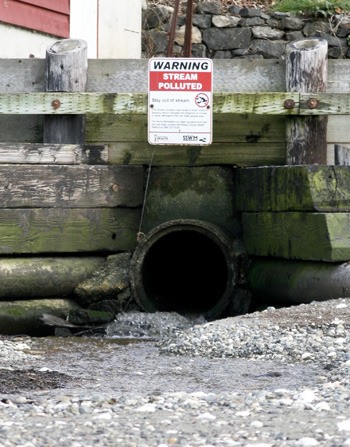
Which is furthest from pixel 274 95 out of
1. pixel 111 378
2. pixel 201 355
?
pixel 111 378

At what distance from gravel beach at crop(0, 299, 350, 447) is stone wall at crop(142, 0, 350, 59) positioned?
24.3 ft

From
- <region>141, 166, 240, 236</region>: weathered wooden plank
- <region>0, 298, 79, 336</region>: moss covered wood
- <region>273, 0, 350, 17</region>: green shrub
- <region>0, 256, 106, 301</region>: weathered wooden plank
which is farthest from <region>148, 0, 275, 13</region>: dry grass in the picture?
<region>0, 298, 79, 336</region>: moss covered wood

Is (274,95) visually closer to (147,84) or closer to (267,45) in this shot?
(147,84)

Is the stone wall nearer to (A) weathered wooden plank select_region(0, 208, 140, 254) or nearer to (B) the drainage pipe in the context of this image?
(B) the drainage pipe

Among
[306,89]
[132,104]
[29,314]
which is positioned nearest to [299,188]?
[306,89]

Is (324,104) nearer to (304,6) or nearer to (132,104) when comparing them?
(132,104)

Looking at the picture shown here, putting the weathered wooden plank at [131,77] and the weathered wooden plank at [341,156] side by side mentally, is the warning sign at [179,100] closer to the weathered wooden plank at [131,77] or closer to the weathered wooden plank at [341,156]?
the weathered wooden plank at [131,77]

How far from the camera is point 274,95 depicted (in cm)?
1044

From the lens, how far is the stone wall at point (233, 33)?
1702cm

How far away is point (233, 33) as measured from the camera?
1706 centimetres

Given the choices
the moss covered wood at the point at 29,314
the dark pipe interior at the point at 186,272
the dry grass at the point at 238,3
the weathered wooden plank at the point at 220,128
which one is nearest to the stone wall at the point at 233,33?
the dry grass at the point at 238,3

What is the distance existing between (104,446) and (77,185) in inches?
243

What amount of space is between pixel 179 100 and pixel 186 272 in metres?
2.98

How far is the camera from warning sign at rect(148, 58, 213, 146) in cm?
1045
